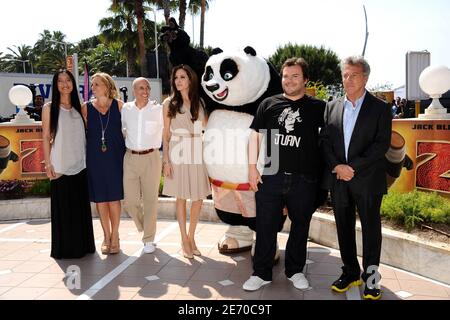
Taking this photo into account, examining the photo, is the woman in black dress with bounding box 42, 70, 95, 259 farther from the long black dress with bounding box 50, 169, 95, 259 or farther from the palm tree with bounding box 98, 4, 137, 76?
the palm tree with bounding box 98, 4, 137, 76

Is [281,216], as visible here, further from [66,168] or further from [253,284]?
[66,168]

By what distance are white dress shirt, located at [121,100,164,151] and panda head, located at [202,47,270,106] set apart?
0.70m

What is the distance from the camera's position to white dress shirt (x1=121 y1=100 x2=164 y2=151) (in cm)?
427

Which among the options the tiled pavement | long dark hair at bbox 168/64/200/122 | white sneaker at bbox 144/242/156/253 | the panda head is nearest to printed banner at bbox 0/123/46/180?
the tiled pavement

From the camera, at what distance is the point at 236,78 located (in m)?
3.78

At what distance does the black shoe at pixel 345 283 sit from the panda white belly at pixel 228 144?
1144 mm

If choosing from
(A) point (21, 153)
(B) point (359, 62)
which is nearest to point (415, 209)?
(B) point (359, 62)

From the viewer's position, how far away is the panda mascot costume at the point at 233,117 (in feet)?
12.5

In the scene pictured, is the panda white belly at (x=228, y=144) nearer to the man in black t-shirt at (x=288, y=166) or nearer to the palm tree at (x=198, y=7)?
the man in black t-shirt at (x=288, y=166)

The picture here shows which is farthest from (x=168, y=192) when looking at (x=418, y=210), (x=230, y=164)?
(x=418, y=210)

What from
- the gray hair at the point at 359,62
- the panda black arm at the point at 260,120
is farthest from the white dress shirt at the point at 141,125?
the gray hair at the point at 359,62

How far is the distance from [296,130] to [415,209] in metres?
1.77

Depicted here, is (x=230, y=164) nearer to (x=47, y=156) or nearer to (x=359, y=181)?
(x=359, y=181)

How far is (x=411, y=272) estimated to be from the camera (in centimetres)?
386
